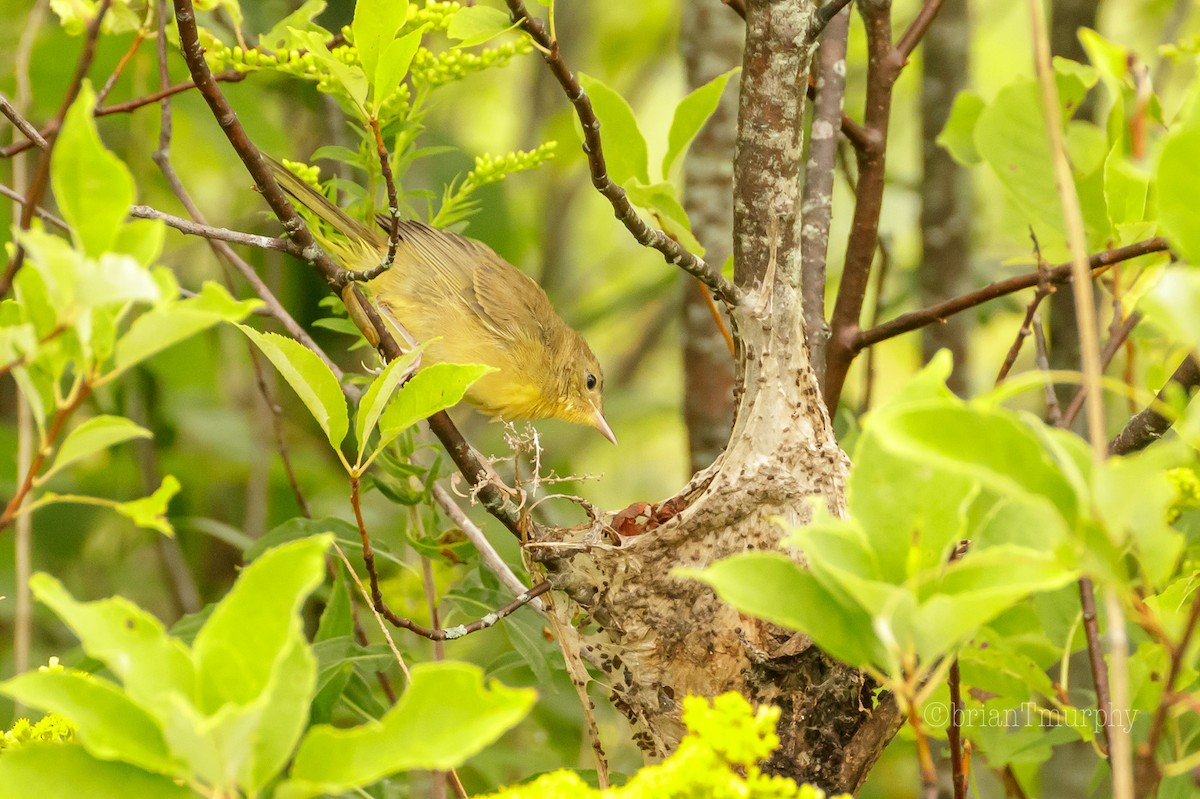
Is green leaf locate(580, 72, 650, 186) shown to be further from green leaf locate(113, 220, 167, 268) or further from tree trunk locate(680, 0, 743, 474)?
tree trunk locate(680, 0, 743, 474)

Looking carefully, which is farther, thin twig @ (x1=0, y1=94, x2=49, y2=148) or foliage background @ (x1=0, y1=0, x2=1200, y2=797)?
foliage background @ (x1=0, y1=0, x2=1200, y2=797)

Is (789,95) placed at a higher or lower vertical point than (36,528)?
higher

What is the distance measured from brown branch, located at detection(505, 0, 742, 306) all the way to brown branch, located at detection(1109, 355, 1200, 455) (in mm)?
827

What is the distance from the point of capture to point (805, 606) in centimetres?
131

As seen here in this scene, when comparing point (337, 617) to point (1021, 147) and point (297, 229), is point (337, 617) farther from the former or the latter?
point (1021, 147)

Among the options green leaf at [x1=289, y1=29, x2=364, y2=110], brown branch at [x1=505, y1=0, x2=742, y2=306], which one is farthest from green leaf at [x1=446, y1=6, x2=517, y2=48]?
green leaf at [x1=289, y1=29, x2=364, y2=110]

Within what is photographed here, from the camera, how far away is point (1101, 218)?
7.86 ft

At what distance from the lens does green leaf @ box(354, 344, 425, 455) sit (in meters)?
1.81

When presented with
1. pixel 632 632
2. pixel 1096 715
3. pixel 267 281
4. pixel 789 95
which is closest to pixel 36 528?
pixel 267 281

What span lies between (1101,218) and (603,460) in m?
5.44

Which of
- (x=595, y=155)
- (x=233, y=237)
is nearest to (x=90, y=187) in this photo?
(x=233, y=237)

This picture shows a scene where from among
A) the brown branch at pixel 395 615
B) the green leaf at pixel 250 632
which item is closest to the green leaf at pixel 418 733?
the green leaf at pixel 250 632

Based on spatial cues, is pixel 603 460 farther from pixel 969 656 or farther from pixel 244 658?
pixel 244 658

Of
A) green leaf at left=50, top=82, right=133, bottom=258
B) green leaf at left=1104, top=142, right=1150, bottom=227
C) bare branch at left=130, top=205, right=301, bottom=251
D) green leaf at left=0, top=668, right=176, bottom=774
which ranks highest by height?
Answer: green leaf at left=1104, top=142, right=1150, bottom=227
